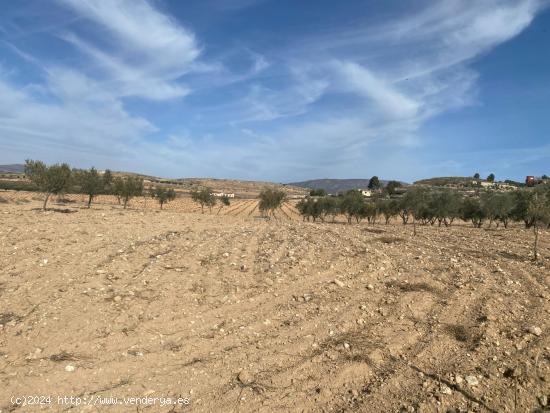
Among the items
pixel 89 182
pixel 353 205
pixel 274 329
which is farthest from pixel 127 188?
pixel 274 329

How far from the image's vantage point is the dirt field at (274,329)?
5750mm

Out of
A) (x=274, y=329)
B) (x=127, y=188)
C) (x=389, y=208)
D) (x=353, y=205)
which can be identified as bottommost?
(x=274, y=329)

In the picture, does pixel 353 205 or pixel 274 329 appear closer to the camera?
pixel 274 329

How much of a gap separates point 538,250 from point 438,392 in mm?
12125

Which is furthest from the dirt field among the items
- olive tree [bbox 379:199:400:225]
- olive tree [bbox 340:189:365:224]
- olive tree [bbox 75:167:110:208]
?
olive tree [bbox 340:189:365:224]

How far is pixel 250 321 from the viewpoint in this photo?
8.01 meters

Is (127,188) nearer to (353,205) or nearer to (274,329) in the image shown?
(353,205)

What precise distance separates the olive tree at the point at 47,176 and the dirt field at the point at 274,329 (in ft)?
97.2

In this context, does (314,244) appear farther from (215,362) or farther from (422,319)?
(215,362)

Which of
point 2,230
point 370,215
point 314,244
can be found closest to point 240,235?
point 314,244

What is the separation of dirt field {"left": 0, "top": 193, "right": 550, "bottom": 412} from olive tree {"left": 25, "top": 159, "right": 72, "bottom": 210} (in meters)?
29.6

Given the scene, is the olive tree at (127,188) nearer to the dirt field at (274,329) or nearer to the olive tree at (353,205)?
the olive tree at (353,205)

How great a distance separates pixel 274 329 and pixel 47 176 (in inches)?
1546

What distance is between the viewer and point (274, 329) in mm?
7695
